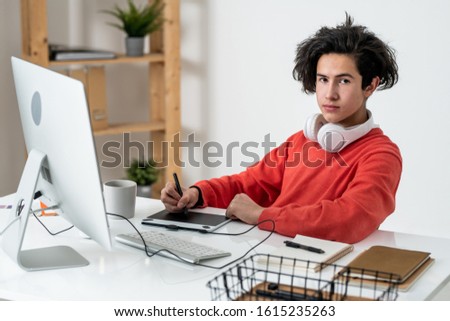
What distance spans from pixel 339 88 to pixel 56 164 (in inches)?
33.7

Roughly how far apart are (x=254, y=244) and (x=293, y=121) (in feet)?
6.41

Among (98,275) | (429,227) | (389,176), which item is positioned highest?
(389,176)

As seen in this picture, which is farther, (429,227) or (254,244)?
(429,227)

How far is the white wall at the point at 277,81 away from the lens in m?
3.36

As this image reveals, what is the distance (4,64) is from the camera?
3814 millimetres

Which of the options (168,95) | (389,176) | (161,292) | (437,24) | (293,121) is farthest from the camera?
(168,95)

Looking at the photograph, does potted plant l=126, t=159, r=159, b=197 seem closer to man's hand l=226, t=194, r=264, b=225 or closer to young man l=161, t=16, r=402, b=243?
young man l=161, t=16, r=402, b=243

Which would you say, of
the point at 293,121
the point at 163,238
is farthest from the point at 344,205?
the point at 293,121

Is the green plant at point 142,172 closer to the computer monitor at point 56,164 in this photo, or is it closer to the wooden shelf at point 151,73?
the wooden shelf at point 151,73

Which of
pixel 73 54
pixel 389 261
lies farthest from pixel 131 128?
pixel 389 261

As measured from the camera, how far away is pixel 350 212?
6.36ft

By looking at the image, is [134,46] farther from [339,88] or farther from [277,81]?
[339,88]

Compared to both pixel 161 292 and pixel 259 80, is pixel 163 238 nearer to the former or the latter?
pixel 161 292

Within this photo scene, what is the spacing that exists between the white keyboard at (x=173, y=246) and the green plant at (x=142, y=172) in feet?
6.91
